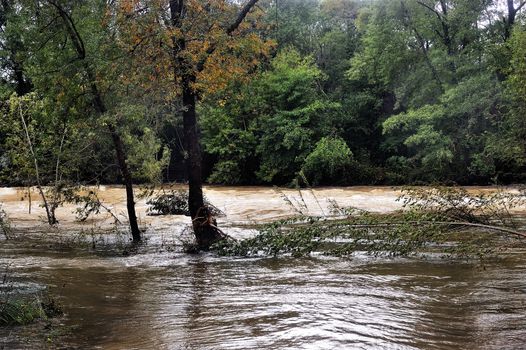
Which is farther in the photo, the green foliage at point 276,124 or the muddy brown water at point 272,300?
the green foliage at point 276,124

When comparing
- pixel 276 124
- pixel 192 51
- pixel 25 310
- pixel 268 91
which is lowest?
pixel 25 310

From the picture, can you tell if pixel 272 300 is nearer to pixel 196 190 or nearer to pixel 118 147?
pixel 196 190

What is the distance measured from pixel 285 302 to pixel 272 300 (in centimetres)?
25

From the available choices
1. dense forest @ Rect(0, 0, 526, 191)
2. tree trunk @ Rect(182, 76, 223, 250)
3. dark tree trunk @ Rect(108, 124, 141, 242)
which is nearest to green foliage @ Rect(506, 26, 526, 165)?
dense forest @ Rect(0, 0, 526, 191)

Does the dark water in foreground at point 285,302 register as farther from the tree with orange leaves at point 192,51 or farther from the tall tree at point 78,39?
the tall tree at point 78,39

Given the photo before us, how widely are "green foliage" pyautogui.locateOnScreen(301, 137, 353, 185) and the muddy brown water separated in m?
22.3

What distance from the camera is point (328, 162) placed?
35500 millimetres

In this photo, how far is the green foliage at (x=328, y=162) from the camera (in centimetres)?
3500

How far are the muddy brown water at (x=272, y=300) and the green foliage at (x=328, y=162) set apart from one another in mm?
22343

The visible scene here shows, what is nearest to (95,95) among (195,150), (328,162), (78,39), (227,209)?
(78,39)

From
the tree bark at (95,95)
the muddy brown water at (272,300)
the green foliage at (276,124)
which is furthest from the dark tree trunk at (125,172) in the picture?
the green foliage at (276,124)

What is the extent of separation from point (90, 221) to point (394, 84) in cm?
2264

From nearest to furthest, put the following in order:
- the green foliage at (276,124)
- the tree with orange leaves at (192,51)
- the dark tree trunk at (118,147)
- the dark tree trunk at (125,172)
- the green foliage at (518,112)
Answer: the tree with orange leaves at (192,51) < the dark tree trunk at (118,147) < the dark tree trunk at (125,172) < the green foliage at (518,112) < the green foliage at (276,124)

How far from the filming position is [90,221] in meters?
20.3
